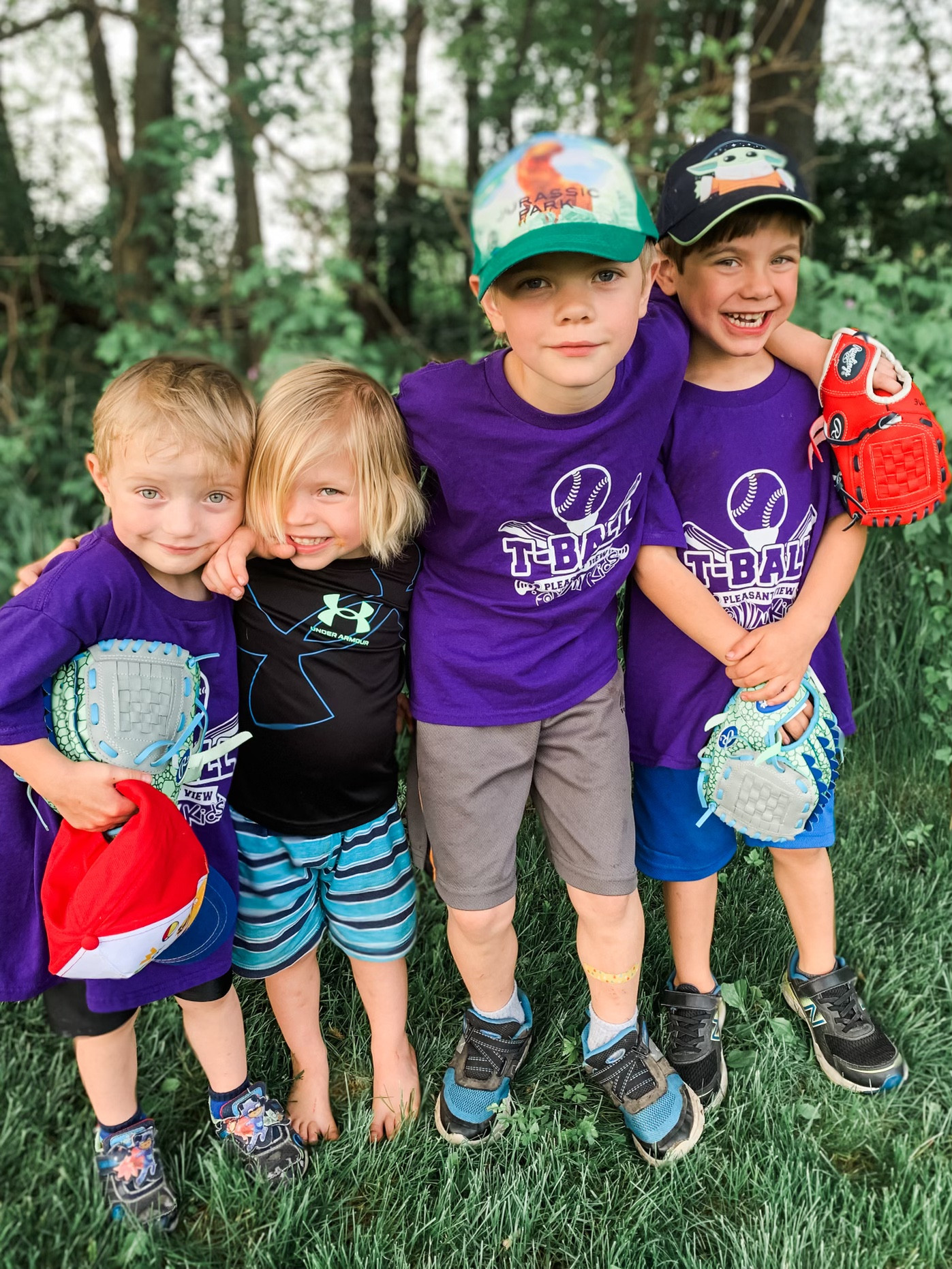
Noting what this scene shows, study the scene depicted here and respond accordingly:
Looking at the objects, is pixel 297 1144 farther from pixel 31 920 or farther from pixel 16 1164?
pixel 31 920

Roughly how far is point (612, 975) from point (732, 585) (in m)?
0.85

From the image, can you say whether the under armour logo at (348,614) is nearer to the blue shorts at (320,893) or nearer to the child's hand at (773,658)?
the blue shorts at (320,893)

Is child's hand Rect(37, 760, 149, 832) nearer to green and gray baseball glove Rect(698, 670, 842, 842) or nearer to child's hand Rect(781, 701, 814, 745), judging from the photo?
green and gray baseball glove Rect(698, 670, 842, 842)

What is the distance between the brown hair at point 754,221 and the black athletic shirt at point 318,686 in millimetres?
799

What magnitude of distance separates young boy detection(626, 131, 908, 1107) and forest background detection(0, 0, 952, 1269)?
0.42 feet

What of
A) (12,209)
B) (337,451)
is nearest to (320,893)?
(337,451)

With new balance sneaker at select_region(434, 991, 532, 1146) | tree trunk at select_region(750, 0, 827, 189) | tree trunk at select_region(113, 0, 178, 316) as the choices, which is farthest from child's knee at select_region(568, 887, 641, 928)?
tree trunk at select_region(750, 0, 827, 189)

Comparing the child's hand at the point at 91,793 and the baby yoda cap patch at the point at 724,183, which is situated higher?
the baby yoda cap patch at the point at 724,183

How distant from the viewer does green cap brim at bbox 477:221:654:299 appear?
1502 millimetres

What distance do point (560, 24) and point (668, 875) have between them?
485 inches

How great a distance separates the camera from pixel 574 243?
150 centimetres

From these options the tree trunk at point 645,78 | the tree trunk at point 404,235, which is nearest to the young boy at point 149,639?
the tree trunk at point 645,78

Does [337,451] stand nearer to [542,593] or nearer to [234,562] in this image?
[234,562]

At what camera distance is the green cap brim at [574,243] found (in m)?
1.50
